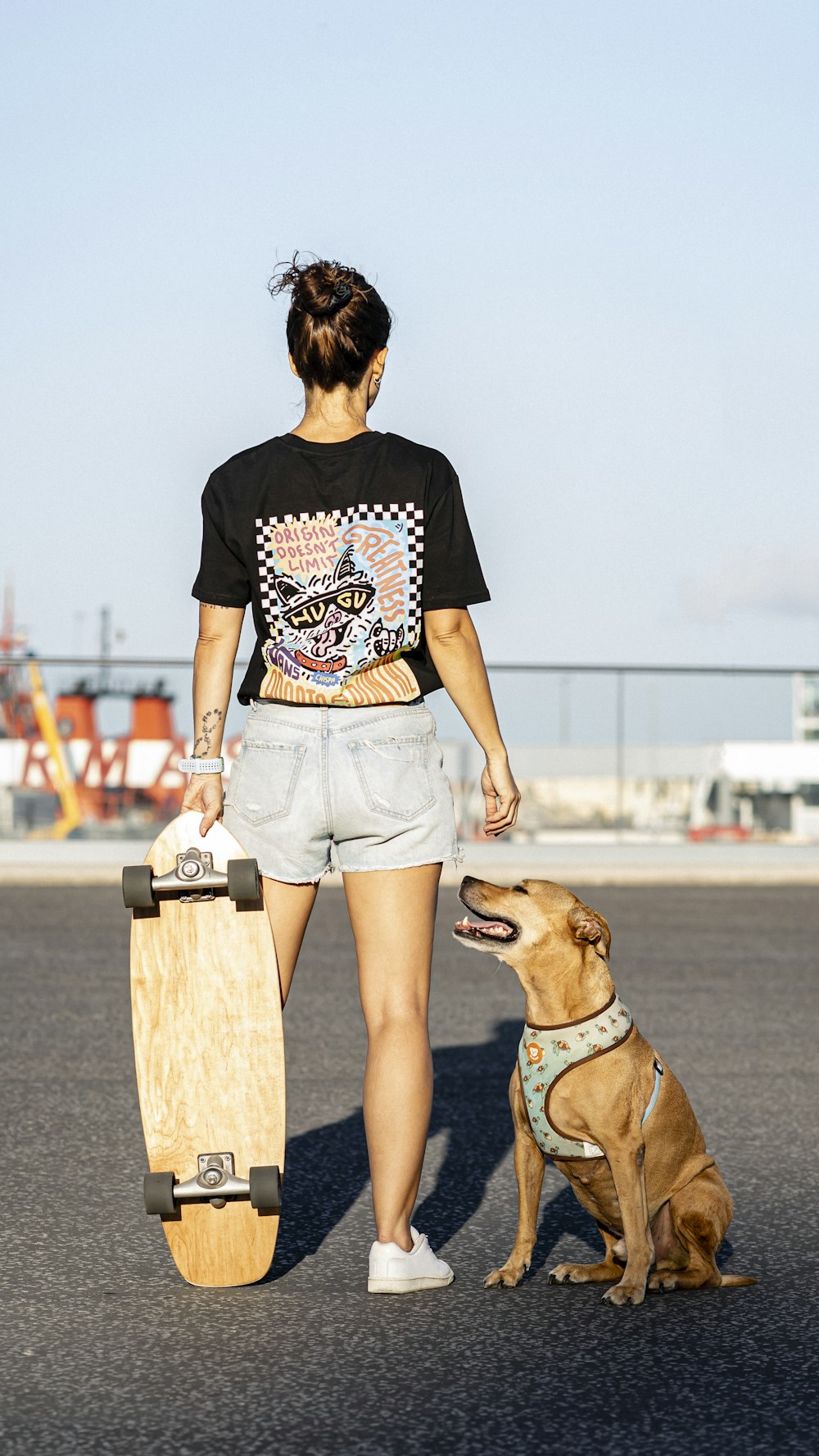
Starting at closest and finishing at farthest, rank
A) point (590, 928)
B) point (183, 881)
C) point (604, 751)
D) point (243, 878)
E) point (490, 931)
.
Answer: point (243, 878)
point (183, 881)
point (590, 928)
point (490, 931)
point (604, 751)

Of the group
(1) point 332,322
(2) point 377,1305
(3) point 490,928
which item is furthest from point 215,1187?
(1) point 332,322

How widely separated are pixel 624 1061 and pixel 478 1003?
4462 millimetres

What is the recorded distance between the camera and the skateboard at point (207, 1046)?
3525 mm

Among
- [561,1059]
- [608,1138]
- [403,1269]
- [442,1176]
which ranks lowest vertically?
[442,1176]

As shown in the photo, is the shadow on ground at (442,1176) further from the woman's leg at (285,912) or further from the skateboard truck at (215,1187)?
the woman's leg at (285,912)

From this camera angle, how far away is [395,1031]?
350cm

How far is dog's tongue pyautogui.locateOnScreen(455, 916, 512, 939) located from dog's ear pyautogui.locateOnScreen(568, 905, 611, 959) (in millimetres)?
163

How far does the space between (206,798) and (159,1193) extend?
0.86 metres

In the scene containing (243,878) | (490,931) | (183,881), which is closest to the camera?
(243,878)

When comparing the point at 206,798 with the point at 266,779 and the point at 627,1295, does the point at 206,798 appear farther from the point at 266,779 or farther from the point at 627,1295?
the point at 627,1295

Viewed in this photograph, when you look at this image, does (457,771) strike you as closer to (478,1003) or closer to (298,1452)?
(478,1003)

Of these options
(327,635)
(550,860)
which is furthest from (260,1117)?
(550,860)

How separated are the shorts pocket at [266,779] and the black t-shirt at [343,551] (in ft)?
0.39

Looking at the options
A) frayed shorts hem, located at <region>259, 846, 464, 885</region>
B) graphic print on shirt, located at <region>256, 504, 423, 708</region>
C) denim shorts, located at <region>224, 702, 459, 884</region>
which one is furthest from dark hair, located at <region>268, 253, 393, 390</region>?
frayed shorts hem, located at <region>259, 846, 464, 885</region>
